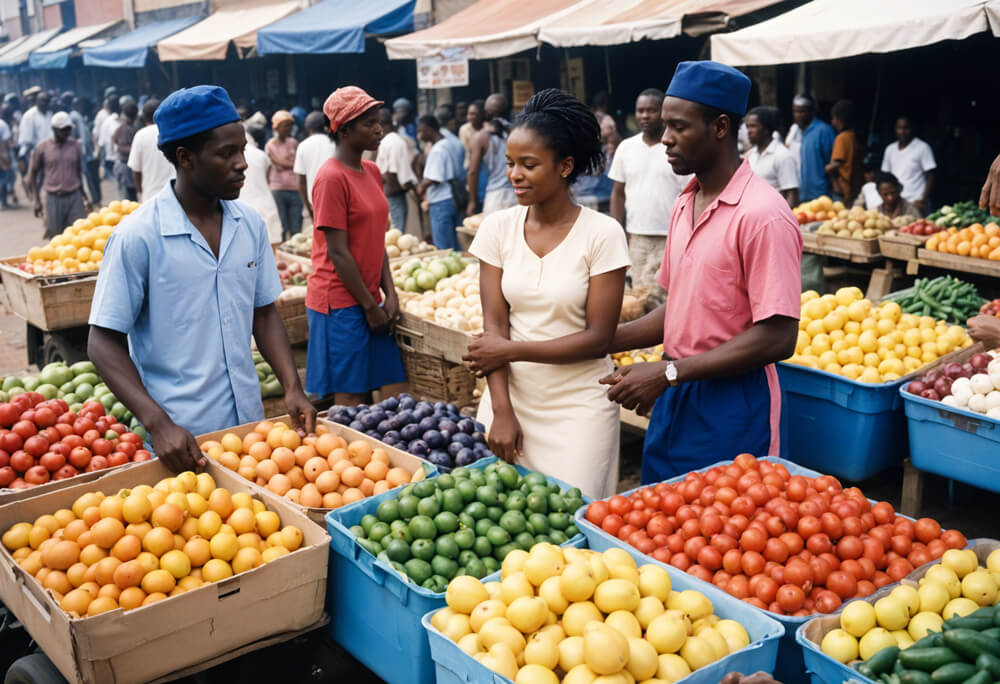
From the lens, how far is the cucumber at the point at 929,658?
215cm

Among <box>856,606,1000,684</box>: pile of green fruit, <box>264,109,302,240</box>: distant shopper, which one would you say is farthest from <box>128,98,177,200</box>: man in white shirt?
<box>856,606,1000,684</box>: pile of green fruit

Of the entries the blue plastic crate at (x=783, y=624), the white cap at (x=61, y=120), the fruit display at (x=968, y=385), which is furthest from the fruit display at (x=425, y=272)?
the white cap at (x=61, y=120)

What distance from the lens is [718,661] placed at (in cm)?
223

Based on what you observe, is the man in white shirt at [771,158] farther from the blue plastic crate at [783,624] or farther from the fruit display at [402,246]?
the blue plastic crate at [783,624]

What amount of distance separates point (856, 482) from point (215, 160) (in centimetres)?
399

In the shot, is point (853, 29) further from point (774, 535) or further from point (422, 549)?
point (422, 549)

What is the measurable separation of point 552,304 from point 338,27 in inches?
540

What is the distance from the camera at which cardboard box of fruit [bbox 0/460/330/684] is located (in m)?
2.52

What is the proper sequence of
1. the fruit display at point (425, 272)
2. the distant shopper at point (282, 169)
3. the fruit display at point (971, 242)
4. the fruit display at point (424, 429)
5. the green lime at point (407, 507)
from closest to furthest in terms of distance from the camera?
1. the green lime at point (407, 507)
2. the fruit display at point (424, 429)
3. the fruit display at point (971, 242)
4. the fruit display at point (425, 272)
5. the distant shopper at point (282, 169)

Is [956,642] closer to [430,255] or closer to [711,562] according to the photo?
[711,562]

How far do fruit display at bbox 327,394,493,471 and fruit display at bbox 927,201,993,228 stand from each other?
Answer: 19.4 ft

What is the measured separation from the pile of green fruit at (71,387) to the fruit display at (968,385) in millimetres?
4220

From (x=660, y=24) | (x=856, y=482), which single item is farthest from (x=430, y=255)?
(x=856, y=482)

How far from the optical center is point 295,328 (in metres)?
7.25
